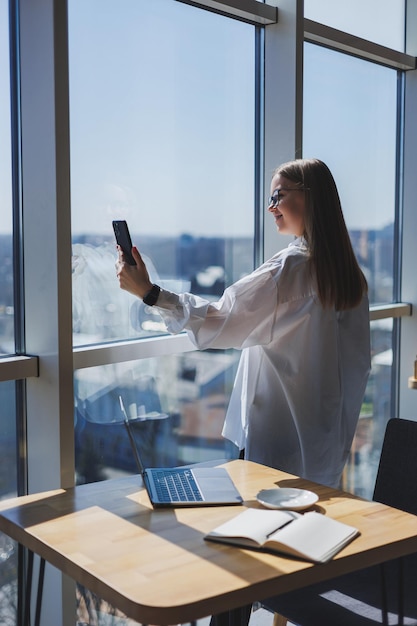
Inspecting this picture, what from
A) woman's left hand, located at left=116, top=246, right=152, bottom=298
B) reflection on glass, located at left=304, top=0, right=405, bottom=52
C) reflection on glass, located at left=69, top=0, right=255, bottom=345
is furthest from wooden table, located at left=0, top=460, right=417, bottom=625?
reflection on glass, located at left=304, top=0, right=405, bottom=52

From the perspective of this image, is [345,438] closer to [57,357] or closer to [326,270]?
[326,270]

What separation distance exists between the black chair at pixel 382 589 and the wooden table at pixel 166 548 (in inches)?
6.3

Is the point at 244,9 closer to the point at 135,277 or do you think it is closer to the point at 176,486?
the point at 135,277

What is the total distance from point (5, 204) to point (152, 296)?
0.46m

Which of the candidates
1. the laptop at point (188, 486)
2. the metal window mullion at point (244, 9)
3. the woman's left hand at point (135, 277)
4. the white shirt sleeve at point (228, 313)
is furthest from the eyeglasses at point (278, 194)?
the laptop at point (188, 486)

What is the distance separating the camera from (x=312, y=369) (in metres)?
2.28

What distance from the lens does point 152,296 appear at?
2088mm

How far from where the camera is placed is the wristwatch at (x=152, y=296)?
2084 mm

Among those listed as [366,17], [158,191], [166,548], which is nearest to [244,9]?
[158,191]

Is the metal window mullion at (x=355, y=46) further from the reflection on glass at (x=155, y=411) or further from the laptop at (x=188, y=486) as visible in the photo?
the laptop at (x=188, y=486)

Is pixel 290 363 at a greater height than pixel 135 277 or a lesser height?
lesser

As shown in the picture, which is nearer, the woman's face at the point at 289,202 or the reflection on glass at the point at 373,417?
the woman's face at the point at 289,202

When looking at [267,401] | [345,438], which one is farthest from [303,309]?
[345,438]

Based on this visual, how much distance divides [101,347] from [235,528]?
2.81 feet
